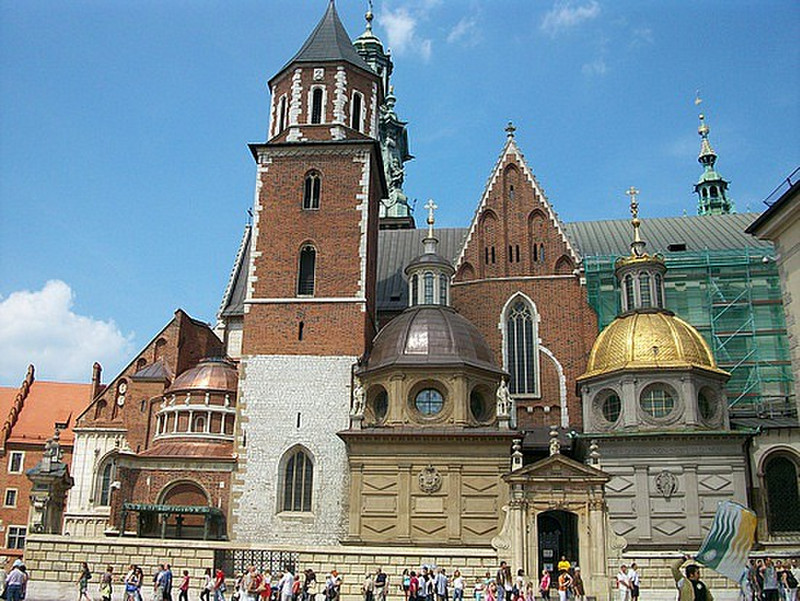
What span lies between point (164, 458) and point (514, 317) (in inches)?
598

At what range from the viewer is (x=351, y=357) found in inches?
1182

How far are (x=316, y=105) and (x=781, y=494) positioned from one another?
22.6 meters

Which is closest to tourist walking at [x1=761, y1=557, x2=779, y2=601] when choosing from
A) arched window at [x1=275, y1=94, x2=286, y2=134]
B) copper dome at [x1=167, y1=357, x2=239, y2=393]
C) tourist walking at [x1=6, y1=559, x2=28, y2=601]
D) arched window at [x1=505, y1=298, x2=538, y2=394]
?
arched window at [x1=505, y1=298, x2=538, y2=394]

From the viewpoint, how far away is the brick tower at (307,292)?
28.6 m

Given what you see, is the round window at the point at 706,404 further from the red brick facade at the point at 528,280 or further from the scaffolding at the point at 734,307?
the red brick facade at the point at 528,280

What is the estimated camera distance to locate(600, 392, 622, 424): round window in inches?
1164

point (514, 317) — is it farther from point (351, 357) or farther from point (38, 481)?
point (38, 481)

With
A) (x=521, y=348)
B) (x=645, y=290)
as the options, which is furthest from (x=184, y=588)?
(x=645, y=290)

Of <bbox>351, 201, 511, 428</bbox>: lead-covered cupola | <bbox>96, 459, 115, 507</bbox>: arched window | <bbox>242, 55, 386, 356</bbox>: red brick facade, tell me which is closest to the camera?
<bbox>351, 201, 511, 428</bbox>: lead-covered cupola

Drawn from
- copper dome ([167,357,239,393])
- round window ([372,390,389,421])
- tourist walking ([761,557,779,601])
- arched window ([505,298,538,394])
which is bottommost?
tourist walking ([761,557,779,601])

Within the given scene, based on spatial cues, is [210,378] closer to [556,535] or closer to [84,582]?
[84,582]

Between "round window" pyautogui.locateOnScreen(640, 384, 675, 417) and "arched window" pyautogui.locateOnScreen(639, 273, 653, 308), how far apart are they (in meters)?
4.52

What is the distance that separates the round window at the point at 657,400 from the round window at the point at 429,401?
709 cm

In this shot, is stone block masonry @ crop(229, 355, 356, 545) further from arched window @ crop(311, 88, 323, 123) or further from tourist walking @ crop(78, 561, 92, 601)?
arched window @ crop(311, 88, 323, 123)
